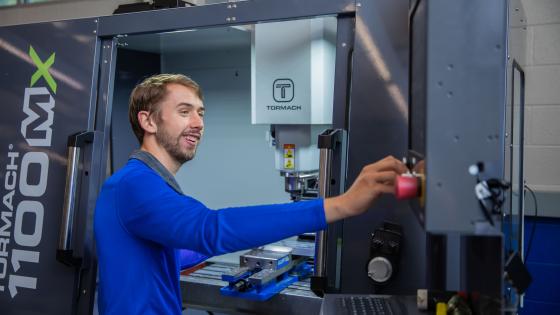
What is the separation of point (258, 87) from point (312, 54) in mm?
252

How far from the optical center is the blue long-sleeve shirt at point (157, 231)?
3.92 feet

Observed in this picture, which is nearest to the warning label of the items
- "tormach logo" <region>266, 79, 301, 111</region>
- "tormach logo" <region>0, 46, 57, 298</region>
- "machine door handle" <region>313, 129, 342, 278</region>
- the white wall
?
"tormach logo" <region>266, 79, 301, 111</region>

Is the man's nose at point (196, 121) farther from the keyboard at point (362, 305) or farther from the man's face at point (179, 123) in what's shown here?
the keyboard at point (362, 305)

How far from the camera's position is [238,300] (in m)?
2.00

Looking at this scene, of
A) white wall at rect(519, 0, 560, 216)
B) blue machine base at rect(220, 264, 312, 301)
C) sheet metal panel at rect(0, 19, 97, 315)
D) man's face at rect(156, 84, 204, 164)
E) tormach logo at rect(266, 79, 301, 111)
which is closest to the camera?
man's face at rect(156, 84, 204, 164)

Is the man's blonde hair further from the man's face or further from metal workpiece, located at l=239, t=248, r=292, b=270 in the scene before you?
metal workpiece, located at l=239, t=248, r=292, b=270

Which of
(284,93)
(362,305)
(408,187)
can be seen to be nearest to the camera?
(408,187)

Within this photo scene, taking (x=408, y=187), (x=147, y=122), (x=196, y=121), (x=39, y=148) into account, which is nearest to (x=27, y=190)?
(x=39, y=148)

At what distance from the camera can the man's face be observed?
153 cm

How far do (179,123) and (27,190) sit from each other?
105 centimetres

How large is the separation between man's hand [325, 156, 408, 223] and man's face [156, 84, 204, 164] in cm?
54

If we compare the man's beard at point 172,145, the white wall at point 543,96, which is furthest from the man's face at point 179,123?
the white wall at point 543,96

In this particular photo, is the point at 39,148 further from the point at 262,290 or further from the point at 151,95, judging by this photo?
the point at 262,290

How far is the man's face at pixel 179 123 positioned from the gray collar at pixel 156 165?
6cm
